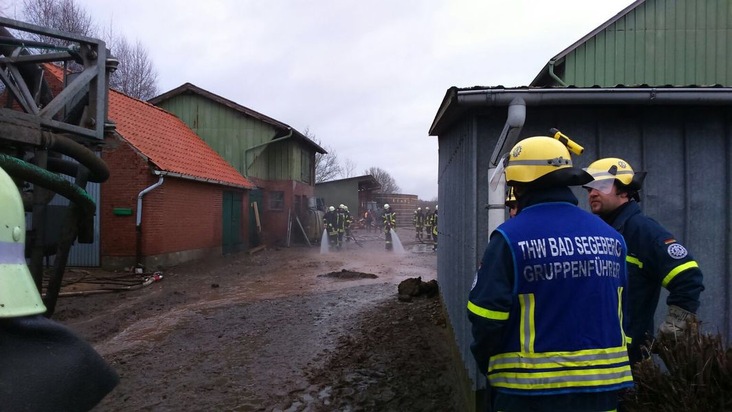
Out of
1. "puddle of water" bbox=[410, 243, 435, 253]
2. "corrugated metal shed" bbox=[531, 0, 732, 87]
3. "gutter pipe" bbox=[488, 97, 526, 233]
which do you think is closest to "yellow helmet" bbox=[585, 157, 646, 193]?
"gutter pipe" bbox=[488, 97, 526, 233]

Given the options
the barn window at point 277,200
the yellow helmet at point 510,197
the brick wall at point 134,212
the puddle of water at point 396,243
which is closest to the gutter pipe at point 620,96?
the yellow helmet at point 510,197

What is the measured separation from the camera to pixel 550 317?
1.86m

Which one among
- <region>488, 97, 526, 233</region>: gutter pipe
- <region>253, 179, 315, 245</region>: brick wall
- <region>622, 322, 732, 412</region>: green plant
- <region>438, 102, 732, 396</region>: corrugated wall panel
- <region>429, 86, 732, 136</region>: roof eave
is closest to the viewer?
<region>622, 322, 732, 412</region>: green plant

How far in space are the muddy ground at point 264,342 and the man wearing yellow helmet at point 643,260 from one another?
206 cm

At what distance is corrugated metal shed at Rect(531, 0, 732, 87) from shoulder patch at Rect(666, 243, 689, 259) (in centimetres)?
832

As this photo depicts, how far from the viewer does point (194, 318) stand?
780cm

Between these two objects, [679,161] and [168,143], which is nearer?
[679,161]

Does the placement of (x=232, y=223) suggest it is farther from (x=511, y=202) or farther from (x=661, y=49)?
(x=511, y=202)

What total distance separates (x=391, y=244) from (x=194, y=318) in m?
13.4

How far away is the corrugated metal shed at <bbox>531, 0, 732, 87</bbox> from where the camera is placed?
10.1 m

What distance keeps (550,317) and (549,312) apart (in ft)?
0.06

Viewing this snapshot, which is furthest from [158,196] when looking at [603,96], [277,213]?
[603,96]

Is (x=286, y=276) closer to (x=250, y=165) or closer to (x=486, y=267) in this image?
(x=250, y=165)

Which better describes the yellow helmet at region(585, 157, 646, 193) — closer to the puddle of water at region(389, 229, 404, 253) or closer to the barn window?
the puddle of water at region(389, 229, 404, 253)
